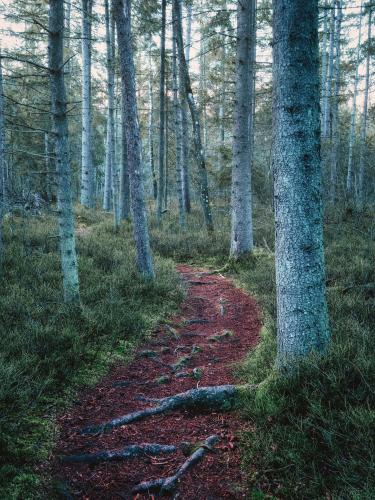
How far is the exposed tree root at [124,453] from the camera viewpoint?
3057mm

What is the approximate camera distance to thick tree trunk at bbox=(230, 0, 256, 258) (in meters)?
9.34

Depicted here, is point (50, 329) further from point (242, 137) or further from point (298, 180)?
point (242, 137)

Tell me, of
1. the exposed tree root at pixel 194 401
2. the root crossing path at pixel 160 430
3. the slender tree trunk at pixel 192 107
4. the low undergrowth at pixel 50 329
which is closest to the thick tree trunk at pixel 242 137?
the low undergrowth at pixel 50 329

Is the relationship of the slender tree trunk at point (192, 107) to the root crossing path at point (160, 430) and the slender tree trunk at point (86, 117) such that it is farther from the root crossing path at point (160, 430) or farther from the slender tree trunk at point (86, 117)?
the root crossing path at point (160, 430)

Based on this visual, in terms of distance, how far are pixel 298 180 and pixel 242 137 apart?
691 cm

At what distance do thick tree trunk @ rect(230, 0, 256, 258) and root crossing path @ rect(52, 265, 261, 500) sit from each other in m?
4.54

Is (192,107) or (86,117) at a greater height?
(86,117)

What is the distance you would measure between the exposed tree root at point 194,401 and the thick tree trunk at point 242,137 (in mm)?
6438

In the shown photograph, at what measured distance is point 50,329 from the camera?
15.5 feet

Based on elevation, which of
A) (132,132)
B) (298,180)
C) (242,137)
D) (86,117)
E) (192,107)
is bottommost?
(298,180)

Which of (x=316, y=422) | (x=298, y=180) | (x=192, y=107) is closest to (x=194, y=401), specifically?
(x=316, y=422)

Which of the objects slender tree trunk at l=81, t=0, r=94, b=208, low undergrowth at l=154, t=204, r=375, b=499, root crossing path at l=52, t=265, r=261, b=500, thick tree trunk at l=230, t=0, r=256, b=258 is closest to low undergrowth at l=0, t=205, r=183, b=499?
root crossing path at l=52, t=265, r=261, b=500

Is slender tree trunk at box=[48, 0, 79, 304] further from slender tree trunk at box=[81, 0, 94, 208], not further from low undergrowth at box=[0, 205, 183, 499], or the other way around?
slender tree trunk at box=[81, 0, 94, 208]

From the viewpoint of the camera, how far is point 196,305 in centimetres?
760
